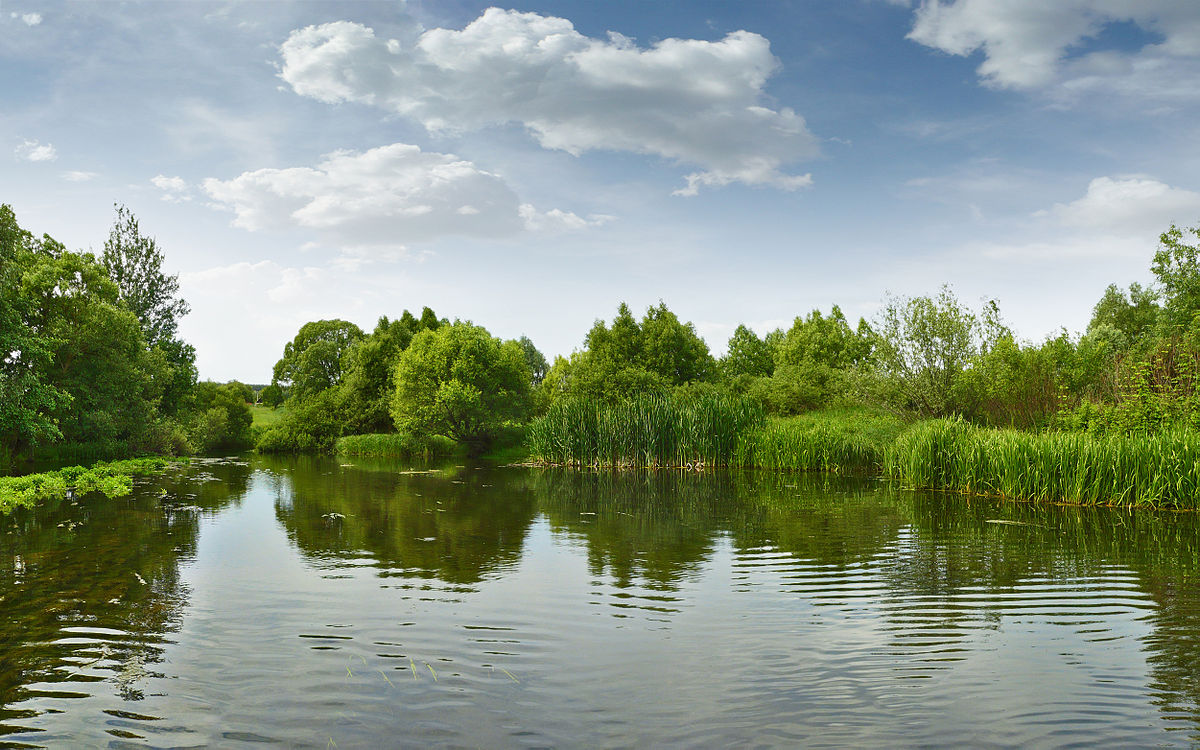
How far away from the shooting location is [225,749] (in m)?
4.64

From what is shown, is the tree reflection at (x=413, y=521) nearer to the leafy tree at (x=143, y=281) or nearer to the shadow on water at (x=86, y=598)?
the shadow on water at (x=86, y=598)

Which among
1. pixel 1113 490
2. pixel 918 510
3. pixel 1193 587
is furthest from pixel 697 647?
pixel 1113 490

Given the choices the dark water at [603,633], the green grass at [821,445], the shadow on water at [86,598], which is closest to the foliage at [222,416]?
the shadow on water at [86,598]

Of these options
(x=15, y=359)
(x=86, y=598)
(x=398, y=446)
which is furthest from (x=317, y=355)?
(x=86, y=598)

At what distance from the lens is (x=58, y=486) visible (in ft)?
65.0

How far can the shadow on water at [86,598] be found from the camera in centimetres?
589

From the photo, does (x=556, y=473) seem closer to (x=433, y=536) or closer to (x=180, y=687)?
(x=433, y=536)

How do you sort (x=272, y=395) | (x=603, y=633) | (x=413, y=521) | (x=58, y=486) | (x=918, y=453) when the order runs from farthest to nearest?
1. (x=272, y=395)
2. (x=918, y=453)
3. (x=58, y=486)
4. (x=413, y=521)
5. (x=603, y=633)

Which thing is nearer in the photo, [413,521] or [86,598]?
[86,598]

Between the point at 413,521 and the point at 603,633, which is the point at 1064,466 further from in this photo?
the point at 413,521

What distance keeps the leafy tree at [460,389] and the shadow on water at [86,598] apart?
25627mm

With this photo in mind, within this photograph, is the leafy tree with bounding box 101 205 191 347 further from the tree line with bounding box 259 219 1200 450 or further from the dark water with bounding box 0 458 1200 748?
the dark water with bounding box 0 458 1200 748

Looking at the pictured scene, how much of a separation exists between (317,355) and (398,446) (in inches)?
699

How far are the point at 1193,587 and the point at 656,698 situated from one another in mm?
7829
